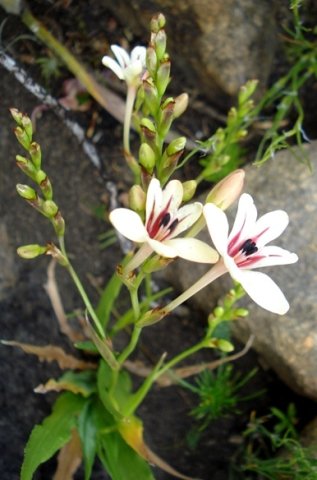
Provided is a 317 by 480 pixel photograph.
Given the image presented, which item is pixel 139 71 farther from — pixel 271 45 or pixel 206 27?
pixel 271 45

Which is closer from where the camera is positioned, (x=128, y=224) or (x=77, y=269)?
(x=128, y=224)

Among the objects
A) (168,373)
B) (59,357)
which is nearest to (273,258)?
(59,357)

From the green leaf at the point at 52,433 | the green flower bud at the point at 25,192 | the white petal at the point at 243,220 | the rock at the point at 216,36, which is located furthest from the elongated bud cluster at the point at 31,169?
the rock at the point at 216,36

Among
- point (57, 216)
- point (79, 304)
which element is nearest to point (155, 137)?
point (57, 216)

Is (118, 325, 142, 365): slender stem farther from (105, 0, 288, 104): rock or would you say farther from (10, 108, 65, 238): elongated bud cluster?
(105, 0, 288, 104): rock

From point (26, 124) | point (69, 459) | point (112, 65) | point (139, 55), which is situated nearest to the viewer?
point (26, 124)

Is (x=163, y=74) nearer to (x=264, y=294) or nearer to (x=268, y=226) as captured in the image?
(x=268, y=226)

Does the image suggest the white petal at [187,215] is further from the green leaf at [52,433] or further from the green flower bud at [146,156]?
the green leaf at [52,433]
